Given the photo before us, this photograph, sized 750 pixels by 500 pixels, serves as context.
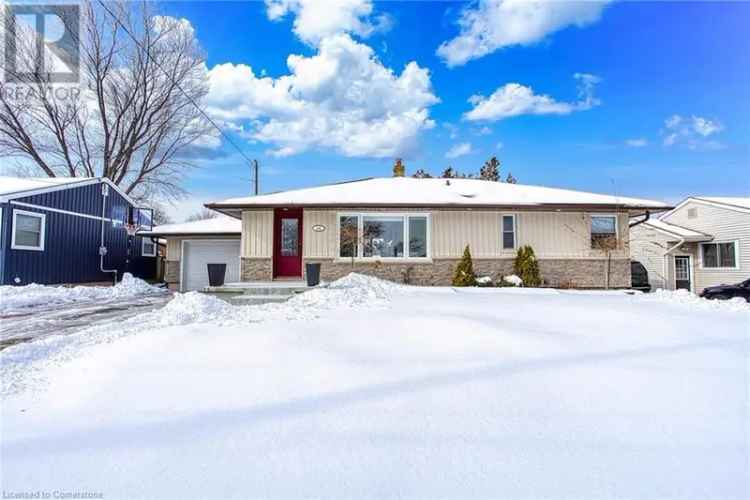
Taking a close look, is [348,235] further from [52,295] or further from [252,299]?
[52,295]

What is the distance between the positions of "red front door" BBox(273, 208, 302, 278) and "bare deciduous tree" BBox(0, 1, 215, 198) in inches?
471

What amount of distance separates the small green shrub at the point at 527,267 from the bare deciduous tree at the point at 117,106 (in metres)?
17.5

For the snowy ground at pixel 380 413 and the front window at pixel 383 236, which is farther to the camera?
the front window at pixel 383 236

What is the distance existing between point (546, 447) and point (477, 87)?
15441 mm

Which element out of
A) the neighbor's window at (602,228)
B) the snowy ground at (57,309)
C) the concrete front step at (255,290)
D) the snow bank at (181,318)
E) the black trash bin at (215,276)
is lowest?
the snowy ground at (57,309)

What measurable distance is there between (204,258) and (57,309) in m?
5.82

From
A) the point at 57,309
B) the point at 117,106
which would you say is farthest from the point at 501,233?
the point at 117,106

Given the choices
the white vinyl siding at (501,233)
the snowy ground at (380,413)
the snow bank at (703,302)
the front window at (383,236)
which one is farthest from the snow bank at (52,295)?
the snow bank at (703,302)

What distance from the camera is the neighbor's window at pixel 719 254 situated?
14.6 metres

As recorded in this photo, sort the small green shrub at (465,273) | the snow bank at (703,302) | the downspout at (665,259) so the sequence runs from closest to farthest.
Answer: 1. the snow bank at (703,302)
2. the small green shrub at (465,273)
3. the downspout at (665,259)

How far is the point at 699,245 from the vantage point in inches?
629

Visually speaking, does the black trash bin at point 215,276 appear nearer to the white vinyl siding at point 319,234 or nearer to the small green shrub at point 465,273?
the white vinyl siding at point 319,234

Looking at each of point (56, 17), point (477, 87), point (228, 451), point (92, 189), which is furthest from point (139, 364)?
point (56, 17)

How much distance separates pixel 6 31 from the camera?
16719 mm
